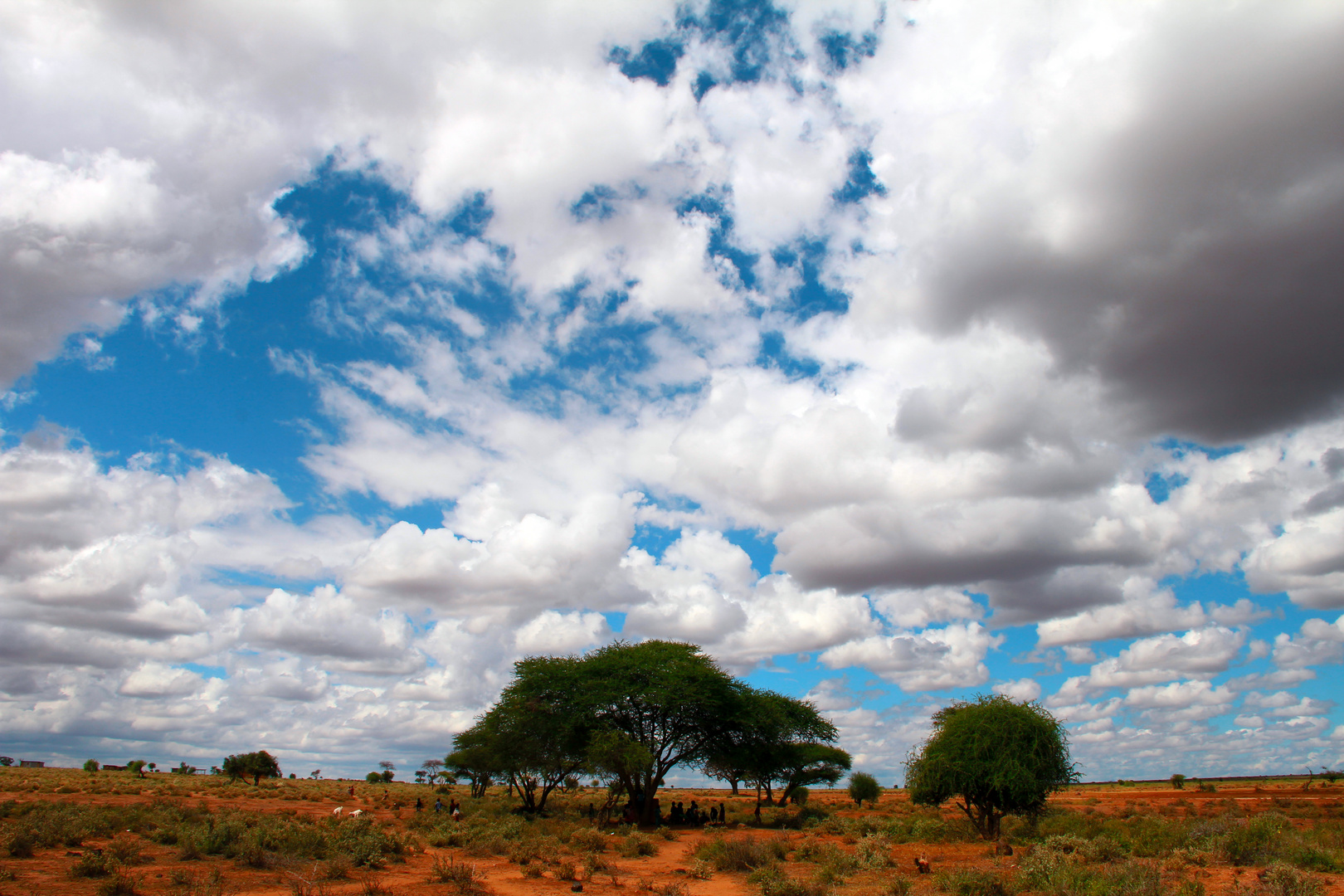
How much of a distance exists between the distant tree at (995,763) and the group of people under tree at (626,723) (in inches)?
749

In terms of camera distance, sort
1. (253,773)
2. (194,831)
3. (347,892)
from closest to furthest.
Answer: (347,892) → (194,831) → (253,773)

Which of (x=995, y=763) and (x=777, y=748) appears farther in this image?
(x=777, y=748)

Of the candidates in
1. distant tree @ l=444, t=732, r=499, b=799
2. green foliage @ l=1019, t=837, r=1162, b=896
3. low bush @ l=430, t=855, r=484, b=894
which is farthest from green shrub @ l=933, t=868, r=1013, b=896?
distant tree @ l=444, t=732, r=499, b=799

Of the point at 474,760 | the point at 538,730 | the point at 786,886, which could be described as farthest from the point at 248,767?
the point at 786,886

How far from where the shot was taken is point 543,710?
49.0 m

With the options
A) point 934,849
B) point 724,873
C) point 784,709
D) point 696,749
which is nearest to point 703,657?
point 696,749

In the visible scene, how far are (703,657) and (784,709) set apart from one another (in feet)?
37.5

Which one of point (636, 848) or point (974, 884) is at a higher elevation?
point (974, 884)

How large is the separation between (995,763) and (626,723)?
27.2 m

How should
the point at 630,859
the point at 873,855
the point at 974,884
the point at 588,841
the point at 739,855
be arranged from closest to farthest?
the point at 974,884, the point at 873,855, the point at 739,855, the point at 630,859, the point at 588,841

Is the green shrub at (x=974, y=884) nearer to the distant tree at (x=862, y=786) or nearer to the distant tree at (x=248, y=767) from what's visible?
the distant tree at (x=862, y=786)

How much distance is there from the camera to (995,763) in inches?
1134

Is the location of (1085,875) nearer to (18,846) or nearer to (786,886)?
(786,886)

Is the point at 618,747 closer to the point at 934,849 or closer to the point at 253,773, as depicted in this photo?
the point at 934,849
